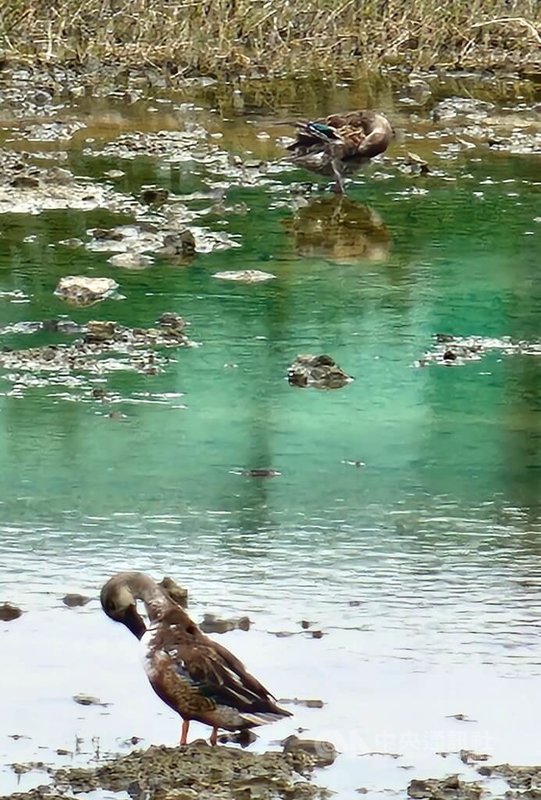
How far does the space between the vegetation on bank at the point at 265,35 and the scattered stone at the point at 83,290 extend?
8274 millimetres

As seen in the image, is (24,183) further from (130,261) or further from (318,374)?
(318,374)

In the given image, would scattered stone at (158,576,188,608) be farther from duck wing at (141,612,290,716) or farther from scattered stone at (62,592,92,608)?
duck wing at (141,612,290,716)

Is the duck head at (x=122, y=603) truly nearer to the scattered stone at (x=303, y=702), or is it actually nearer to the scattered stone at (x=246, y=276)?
the scattered stone at (x=303, y=702)

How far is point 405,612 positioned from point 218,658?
113cm

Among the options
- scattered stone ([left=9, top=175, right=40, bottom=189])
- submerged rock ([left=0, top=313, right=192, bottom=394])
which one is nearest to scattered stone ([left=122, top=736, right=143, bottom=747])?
submerged rock ([left=0, top=313, right=192, bottom=394])

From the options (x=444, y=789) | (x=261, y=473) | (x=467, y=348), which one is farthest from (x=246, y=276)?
(x=444, y=789)

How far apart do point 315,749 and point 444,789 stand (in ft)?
1.27

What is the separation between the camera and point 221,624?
222 inches

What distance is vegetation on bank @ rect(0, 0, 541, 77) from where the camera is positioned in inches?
695

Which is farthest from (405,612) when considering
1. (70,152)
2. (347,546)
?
(70,152)

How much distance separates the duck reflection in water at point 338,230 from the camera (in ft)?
34.6

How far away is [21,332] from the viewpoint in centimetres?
873

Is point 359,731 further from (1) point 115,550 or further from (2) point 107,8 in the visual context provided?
(2) point 107,8

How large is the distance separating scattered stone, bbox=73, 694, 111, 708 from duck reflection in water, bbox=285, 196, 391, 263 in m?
5.48
